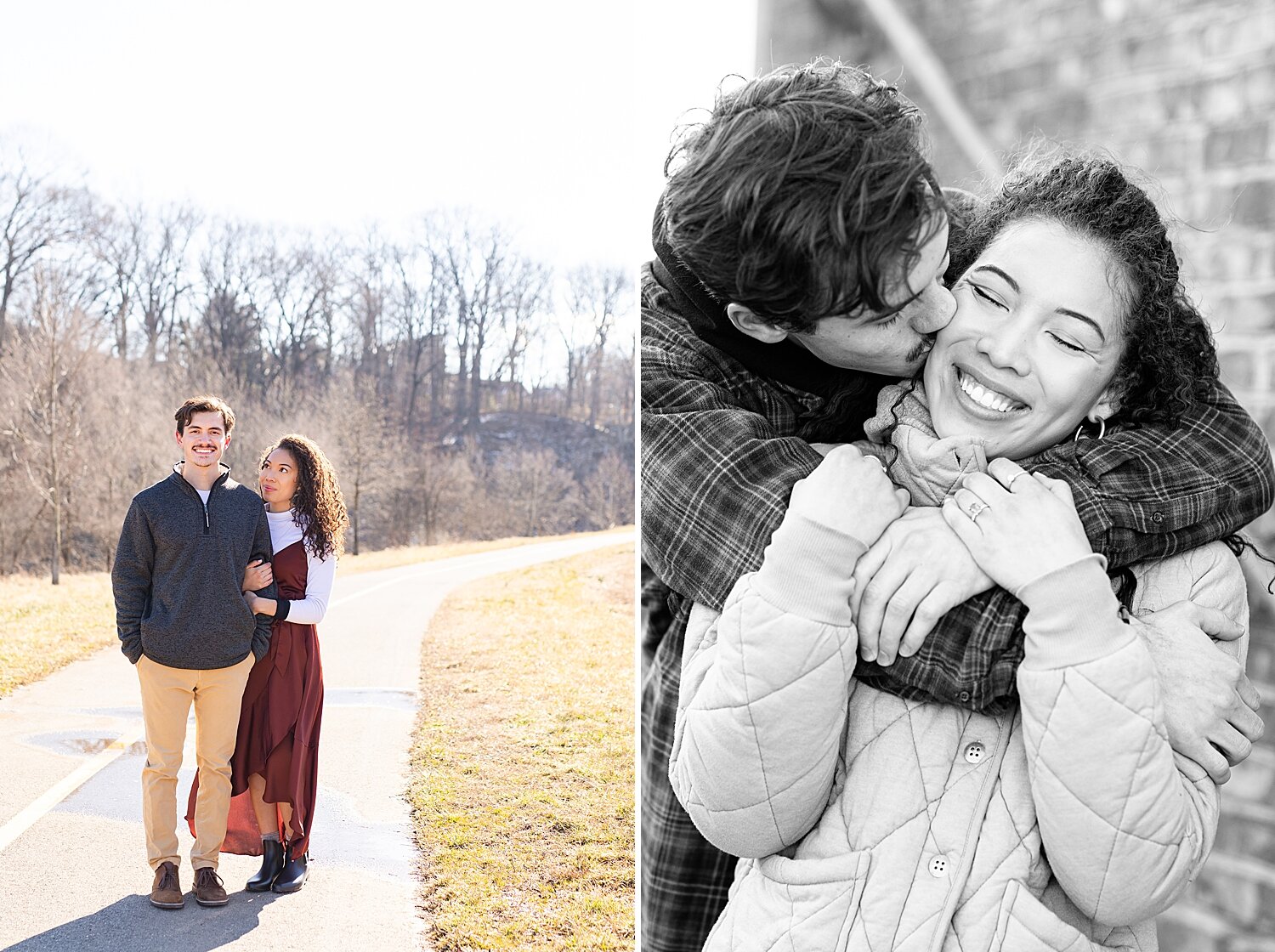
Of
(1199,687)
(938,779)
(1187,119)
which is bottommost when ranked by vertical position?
(938,779)

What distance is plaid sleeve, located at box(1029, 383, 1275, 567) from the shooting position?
0.95 m

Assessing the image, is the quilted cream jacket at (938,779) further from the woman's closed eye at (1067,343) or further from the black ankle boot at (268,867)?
the black ankle boot at (268,867)

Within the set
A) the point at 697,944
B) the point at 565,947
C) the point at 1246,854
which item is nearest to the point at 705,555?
the point at 697,944

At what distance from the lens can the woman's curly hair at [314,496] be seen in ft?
7.07

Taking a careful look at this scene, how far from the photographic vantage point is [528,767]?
247 centimetres

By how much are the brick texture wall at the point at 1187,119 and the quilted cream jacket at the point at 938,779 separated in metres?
0.91

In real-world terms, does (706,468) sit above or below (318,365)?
above

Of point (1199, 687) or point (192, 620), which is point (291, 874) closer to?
point (192, 620)

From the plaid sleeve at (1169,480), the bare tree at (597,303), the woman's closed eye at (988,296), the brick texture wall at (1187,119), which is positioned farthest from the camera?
the bare tree at (597,303)

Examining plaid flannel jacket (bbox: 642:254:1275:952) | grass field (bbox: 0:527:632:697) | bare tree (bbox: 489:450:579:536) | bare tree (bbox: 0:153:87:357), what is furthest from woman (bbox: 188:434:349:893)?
plaid flannel jacket (bbox: 642:254:1275:952)

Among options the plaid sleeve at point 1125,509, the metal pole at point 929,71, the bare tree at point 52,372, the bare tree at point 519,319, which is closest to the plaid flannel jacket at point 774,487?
the plaid sleeve at point 1125,509

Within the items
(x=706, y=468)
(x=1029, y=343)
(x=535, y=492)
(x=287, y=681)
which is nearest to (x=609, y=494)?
(x=535, y=492)

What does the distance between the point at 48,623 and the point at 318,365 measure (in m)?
0.75

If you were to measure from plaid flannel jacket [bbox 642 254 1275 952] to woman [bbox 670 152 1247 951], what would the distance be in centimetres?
4
